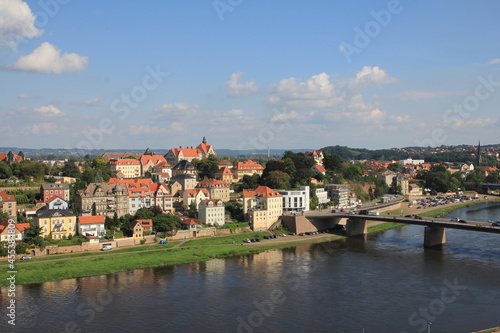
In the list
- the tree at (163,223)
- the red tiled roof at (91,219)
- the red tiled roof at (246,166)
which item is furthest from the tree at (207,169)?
the red tiled roof at (91,219)

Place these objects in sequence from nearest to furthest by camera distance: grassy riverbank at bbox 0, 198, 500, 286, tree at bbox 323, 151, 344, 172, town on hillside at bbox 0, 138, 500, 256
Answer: grassy riverbank at bbox 0, 198, 500, 286, town on hillside at bbox 0, 138, 500, 256, tree at bbox 323, 151, 344, 172

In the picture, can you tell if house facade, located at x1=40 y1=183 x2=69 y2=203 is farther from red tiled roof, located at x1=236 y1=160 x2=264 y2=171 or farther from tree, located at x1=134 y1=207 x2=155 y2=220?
red tiled roof, located at x1=236 y1=160 x2=264 y2=171

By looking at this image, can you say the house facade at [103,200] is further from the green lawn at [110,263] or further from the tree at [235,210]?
the tree at [235,210]

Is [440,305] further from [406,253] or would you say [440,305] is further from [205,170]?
[205,170]

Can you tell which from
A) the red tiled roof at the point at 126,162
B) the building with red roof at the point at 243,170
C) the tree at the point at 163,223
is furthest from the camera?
the red tiled roof at the point at 126,162

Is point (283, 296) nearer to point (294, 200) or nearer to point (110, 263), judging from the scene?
point (110, 263)

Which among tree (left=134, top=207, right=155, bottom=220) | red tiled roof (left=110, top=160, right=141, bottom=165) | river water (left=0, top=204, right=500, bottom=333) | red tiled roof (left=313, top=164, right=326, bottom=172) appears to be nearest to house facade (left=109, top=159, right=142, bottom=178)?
red tiled roof (left=110, top=160, right=141, bottom=165)

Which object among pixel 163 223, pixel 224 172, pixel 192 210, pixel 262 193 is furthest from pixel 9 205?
pixel 224 172
